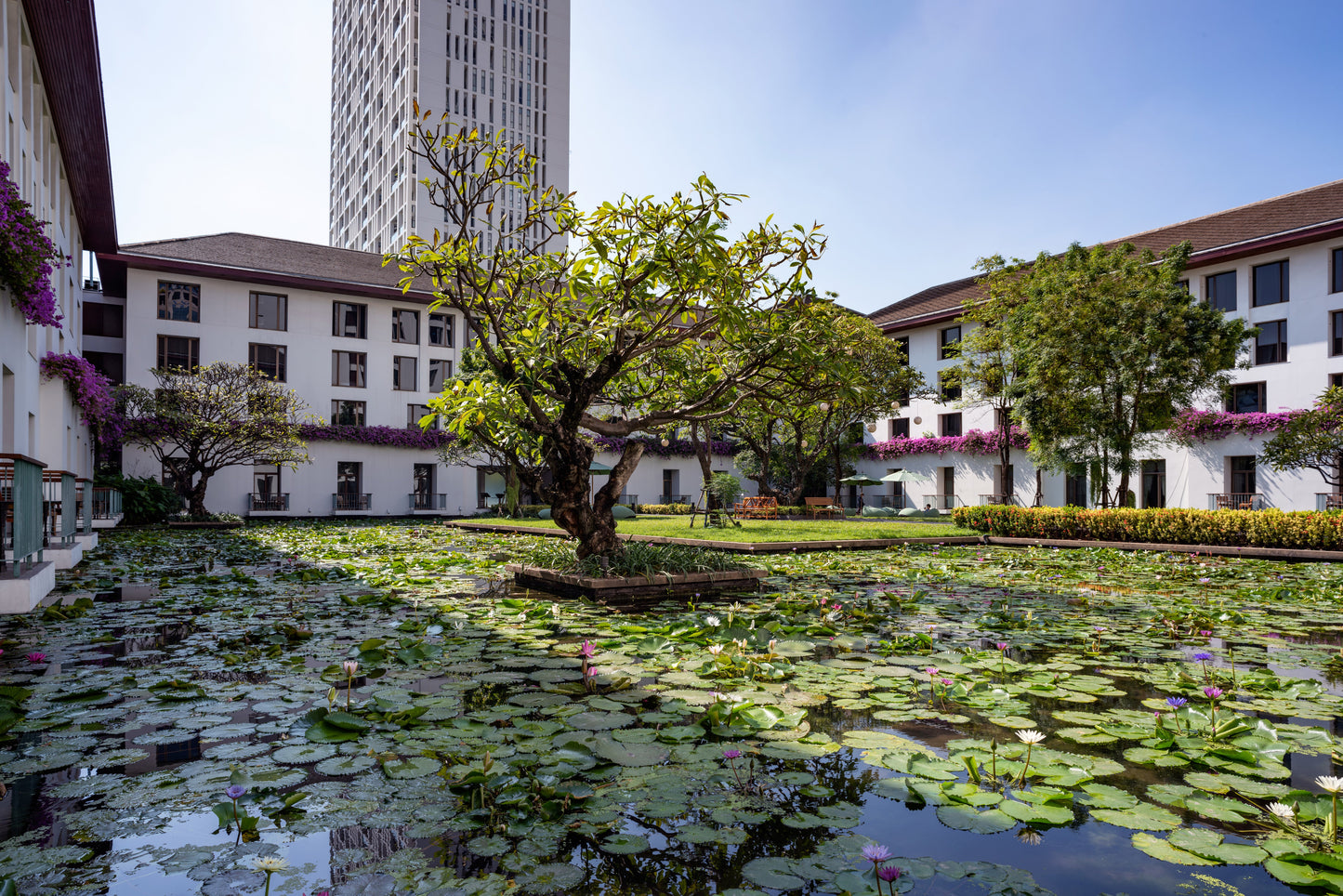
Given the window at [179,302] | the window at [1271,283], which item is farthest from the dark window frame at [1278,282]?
the window at [179,302]

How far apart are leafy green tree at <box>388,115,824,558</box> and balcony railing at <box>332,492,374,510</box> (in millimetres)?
24421

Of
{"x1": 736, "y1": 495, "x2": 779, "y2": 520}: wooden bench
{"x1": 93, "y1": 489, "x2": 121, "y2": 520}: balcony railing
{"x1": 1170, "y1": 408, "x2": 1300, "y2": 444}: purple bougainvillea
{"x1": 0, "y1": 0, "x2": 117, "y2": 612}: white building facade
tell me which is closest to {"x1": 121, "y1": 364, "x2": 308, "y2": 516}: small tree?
{"x1": 0, "y1": 0, "x2": 117, "y2": 612}: white building facade

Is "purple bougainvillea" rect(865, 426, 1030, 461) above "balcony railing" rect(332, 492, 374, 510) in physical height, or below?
above

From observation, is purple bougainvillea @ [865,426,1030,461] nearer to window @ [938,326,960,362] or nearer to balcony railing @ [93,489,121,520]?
window @ [938,326,960,362]

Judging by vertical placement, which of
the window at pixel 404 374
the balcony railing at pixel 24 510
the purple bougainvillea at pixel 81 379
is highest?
the window at pixel 404 374

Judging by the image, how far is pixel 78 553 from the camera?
1046cm

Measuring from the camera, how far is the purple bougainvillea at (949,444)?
29938 millimetres

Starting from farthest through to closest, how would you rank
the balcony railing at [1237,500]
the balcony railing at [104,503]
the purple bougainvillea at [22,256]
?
the balcony railing at [1237,500], the balcony railing at [104,503], the purple bougainvillea at [22,256]

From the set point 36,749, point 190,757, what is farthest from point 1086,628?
point 36,749

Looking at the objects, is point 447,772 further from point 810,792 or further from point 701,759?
point 810,792

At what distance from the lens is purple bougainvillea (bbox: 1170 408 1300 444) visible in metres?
23.5

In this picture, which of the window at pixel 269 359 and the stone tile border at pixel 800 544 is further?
the window at pixel 269 359

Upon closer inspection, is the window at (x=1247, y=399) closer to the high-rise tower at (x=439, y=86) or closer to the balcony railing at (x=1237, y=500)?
the balcony railing at (x=1237, y=500)

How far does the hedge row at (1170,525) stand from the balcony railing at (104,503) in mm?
21163
